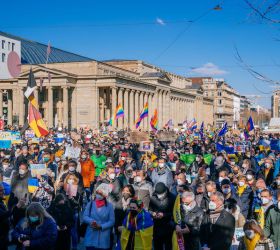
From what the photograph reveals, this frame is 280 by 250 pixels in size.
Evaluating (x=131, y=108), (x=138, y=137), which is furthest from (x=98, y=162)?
(x=131, y=108)

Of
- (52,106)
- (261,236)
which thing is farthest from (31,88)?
(52,106)

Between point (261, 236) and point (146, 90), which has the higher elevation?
point (146, 90)

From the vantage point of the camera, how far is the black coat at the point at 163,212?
8.12 metres

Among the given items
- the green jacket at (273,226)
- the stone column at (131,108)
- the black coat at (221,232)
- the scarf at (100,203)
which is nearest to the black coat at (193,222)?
the black coat at (221,232)

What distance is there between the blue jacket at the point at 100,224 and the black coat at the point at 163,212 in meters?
0.92

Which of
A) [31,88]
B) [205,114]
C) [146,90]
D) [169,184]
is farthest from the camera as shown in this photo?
[205,114]

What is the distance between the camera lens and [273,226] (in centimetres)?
743

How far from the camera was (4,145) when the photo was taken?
18250 millimetres

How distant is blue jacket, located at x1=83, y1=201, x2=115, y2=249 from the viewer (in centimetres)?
744

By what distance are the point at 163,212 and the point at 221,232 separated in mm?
1538

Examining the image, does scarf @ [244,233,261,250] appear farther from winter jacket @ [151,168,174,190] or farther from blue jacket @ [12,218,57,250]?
winter jacket @ [151,168,174,190]

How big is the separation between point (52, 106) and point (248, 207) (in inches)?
2143

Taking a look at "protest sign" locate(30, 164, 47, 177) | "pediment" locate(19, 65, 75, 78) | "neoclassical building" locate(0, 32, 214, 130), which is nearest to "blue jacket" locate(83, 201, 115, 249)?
"protest sign" locate(30, 164, 47, 177)

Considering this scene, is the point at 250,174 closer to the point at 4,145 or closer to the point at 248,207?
the point at 248,207
